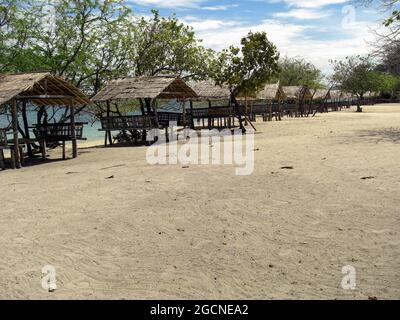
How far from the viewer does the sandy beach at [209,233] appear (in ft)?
13.9

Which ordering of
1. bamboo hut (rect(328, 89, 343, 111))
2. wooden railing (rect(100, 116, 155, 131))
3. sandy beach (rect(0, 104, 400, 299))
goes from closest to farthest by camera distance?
1. sandy beach (rect(0, 104, 400, 299))
2. wooden railing (rect(100, 116, 155, 131))
3. bamboo hut (rect(328, 89, 343, 111))

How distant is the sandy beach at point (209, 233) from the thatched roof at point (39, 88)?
13.4ft

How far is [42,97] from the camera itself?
14734 mm

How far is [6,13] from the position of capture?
17766 millimetres

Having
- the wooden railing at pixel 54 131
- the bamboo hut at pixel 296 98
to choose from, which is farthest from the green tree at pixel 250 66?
the bamboo hut at pixel 296 98

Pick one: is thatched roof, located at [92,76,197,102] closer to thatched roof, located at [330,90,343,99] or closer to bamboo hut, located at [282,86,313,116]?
bamboo hut, located at [282,86,313,116]

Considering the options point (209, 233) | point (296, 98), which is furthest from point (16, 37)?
point (296, 98)

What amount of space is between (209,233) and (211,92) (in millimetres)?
23764

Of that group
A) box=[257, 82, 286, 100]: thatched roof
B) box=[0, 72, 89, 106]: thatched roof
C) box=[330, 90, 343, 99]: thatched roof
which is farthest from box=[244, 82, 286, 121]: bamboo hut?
box=[330, 90, 343, 99]: thatched roof

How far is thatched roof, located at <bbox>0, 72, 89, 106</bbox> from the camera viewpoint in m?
13.3

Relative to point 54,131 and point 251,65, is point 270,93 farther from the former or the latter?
point 54,131

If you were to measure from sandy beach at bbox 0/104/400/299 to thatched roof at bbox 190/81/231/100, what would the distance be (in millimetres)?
18581

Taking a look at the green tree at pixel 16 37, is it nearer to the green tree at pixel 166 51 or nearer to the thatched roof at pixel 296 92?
the green tree at pixel 166 51
